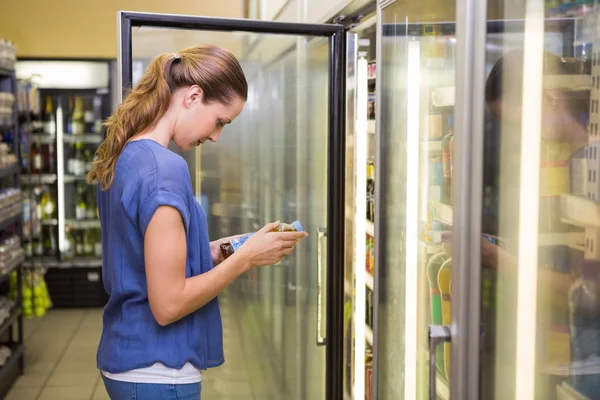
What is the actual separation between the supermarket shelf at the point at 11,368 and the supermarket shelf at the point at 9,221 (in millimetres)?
905

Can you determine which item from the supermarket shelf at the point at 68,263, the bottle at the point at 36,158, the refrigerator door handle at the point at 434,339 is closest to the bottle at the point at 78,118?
the bottle at the point at 36,158

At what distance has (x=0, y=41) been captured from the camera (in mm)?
5156

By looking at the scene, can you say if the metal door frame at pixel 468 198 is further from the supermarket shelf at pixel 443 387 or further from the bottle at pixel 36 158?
the bottle at pixel 36 158

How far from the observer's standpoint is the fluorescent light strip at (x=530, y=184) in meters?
1.53

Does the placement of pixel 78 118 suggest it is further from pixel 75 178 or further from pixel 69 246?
pixel 69 246

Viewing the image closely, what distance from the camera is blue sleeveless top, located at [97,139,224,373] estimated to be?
1830mm

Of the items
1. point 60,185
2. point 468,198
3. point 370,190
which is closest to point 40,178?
point 60,185

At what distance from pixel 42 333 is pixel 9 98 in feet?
7.86

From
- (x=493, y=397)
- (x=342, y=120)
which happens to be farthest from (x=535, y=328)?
(x=342, y=120)

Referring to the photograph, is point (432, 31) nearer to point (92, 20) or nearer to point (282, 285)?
point (282, 285)

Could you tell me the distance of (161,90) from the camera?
1.96 metres

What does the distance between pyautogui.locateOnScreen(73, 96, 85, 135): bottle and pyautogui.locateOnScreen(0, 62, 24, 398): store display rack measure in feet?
6.75

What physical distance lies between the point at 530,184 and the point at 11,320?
458cm

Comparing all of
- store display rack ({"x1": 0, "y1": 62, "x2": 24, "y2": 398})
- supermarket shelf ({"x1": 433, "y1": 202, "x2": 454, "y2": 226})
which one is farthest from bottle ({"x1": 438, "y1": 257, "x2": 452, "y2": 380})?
store display rack ({"x1": 0, "y1": 62, "x2": 24, "y2": 398})
